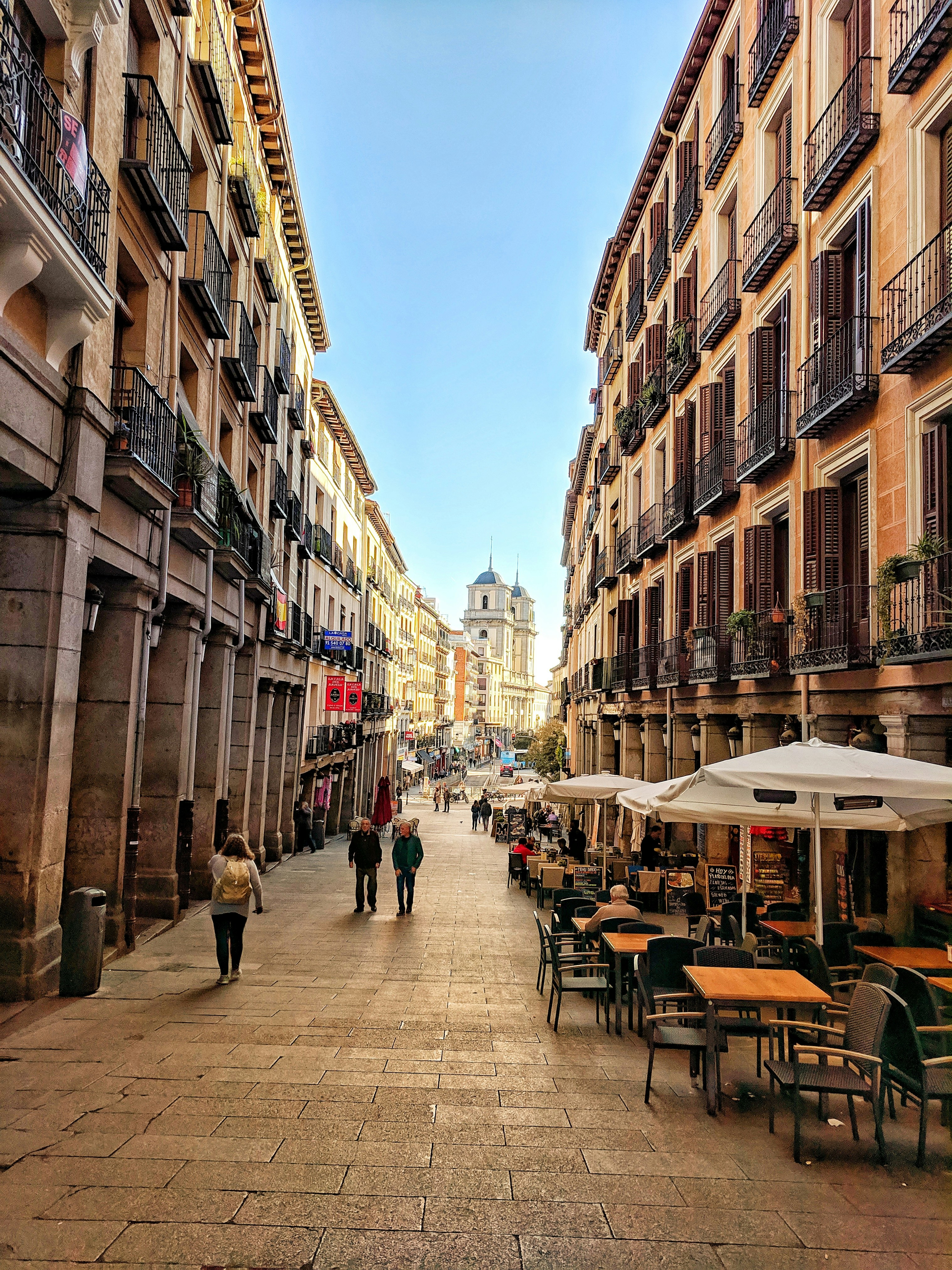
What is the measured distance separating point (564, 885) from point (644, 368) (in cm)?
1592

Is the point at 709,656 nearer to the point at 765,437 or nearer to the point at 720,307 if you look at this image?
the point at 765,437

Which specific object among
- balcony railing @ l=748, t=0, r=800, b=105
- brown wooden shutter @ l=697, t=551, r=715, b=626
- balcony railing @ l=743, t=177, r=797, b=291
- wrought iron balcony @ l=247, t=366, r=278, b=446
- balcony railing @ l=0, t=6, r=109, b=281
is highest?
balcony railing @ l=748, t=0, r=800, b=105

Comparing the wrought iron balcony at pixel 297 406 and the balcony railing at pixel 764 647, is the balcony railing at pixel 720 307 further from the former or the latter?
the wrought iron balcony at pixel 297 406

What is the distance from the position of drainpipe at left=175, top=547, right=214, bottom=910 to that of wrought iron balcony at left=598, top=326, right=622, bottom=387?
20.3 metres

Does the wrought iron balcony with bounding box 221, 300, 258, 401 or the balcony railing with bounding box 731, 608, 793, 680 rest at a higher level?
the wrought iron balcony with bounding box 221, 300, 258, 401

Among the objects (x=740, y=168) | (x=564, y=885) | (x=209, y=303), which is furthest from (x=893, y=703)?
(x=740, y=168)

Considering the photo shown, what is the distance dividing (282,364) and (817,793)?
20402mm

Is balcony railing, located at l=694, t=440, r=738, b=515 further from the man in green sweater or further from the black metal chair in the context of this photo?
the black metal chair

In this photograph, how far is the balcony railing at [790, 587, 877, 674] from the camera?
11750 millimetres

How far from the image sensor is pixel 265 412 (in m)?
21.1

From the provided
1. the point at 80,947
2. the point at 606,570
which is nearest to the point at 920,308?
the point at 80,947

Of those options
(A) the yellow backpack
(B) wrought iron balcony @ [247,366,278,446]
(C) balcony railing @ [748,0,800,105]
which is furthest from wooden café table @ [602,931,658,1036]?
(C) balcony railing @ [748,0,800,105]

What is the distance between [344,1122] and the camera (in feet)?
18.9

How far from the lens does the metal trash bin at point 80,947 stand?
28.3ft
